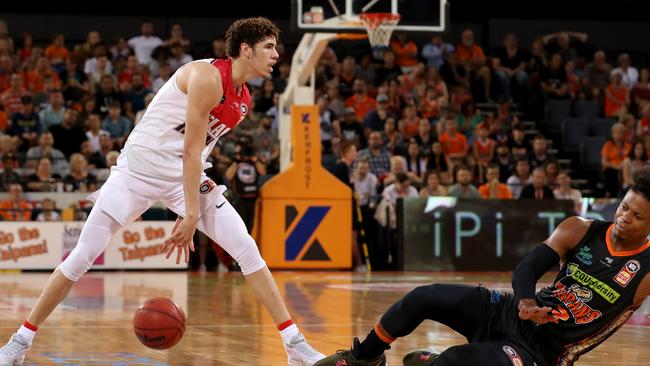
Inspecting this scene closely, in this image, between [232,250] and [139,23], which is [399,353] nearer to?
[232,250]

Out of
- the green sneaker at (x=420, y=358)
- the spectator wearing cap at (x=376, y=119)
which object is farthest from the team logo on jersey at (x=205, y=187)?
the spectator wearing cap at (x=376, y=119)

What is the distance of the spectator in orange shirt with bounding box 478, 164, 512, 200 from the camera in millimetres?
18766

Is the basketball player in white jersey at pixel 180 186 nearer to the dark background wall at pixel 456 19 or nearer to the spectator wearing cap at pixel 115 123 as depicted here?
the spectator wearing cap at pixel 115 123

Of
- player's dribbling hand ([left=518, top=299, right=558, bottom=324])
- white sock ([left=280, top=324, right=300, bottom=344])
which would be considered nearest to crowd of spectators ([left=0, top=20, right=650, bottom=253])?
white sock ([left=280, top=324, right=300, bottom=344])

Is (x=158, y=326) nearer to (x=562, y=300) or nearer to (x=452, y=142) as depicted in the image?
(x=562, y=300)

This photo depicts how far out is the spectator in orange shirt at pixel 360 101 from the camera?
2156 cm

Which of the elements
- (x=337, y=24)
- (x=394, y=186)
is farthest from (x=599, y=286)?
(x=394, y=186)

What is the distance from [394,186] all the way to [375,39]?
9.48ft

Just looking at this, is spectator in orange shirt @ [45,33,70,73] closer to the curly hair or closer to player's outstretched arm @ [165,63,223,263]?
the curly hair

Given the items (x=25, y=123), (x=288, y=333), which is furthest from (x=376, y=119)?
(x=288, y=333)

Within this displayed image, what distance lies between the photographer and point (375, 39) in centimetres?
1634

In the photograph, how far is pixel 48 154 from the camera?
1805 cm

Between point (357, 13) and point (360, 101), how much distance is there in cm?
522

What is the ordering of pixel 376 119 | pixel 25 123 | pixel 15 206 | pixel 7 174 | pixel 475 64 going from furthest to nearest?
pixel 475 64, pixel 376 119, pixel 25 123, pixel 7 174, pixel 15 206
